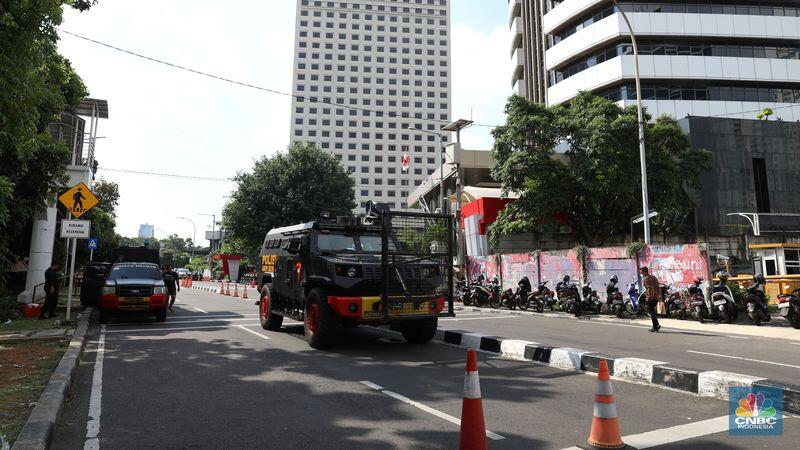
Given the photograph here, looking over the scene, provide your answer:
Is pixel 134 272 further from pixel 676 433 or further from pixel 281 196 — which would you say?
pixel 281 196

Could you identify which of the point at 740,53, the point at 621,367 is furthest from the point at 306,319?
the point at 740,53

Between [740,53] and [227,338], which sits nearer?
[227,338]

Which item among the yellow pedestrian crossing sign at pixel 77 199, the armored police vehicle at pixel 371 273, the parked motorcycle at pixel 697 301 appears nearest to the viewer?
the armored police vehicle at pixel 371 273

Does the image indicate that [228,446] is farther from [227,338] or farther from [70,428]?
[227,338]

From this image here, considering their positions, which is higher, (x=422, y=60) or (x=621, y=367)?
(x=422, y=60)

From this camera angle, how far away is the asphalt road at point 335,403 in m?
4.14

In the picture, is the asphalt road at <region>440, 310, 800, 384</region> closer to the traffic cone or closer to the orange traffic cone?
the orange traffic cone

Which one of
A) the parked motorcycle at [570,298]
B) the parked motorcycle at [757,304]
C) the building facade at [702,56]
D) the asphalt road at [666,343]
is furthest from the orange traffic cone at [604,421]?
the building facade at [702,56]

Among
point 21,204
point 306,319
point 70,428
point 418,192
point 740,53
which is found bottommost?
point 70,428

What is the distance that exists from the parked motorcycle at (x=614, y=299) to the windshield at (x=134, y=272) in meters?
14.0

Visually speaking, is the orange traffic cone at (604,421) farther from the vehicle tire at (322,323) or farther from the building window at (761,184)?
the building window at (761,184)

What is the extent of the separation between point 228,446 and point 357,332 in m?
7.12

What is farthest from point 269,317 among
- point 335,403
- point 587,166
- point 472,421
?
point 587,166

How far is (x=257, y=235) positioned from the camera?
40.2 m
